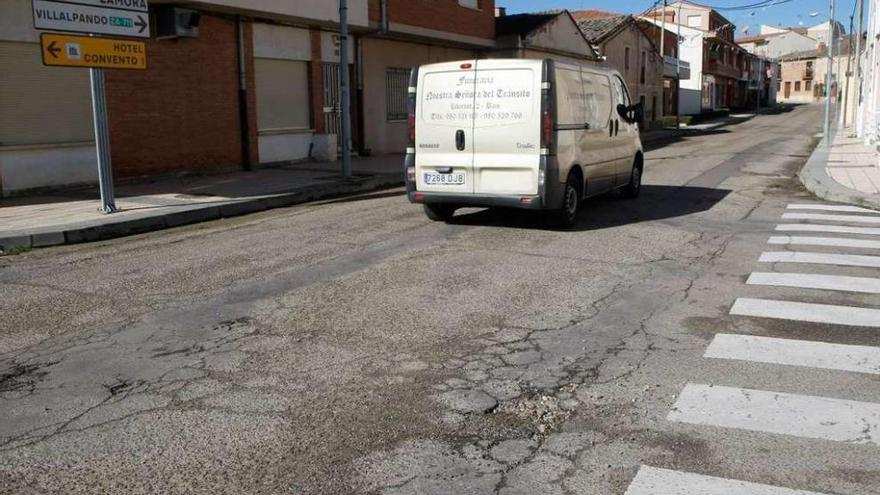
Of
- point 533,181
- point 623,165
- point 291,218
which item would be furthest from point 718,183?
point 291,218

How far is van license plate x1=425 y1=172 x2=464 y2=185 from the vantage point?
32.1ft

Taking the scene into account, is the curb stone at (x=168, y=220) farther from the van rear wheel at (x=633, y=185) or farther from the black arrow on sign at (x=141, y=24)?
the van rear wheel at (x=633, y=185)

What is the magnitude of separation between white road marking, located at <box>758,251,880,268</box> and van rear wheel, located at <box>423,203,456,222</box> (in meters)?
4.04

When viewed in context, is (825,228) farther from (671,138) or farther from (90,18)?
(671,138)

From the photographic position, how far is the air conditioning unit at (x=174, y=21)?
15641 mm

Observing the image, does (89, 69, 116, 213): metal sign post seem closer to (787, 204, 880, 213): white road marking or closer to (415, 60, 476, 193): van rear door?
(415, 60, 476, 193): van rear door

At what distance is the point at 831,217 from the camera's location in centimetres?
1130

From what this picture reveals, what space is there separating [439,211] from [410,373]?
233 inches

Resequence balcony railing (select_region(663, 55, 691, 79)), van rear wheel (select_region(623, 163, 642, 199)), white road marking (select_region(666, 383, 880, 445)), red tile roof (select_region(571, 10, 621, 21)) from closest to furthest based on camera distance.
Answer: white road marking (select_region(666, 383, 880, 445)), van rear wheel (select_region(623, 163, 642, 199)), balcony railing (select_region(663, 55, 691, 79)), red tile roof (select_region(571, 10, 621, 21))

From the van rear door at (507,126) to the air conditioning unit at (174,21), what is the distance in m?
8.47

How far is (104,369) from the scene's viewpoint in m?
4.96

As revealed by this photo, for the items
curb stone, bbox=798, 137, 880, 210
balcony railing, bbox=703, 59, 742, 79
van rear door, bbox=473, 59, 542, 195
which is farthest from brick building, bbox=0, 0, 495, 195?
balcony railing, bbox=703, 59, 742, 79

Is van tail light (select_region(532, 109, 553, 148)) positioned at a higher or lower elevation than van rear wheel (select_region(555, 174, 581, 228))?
higher

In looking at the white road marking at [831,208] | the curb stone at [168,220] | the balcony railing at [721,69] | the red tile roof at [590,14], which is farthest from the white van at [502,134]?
the balcony railing at [721,69]
